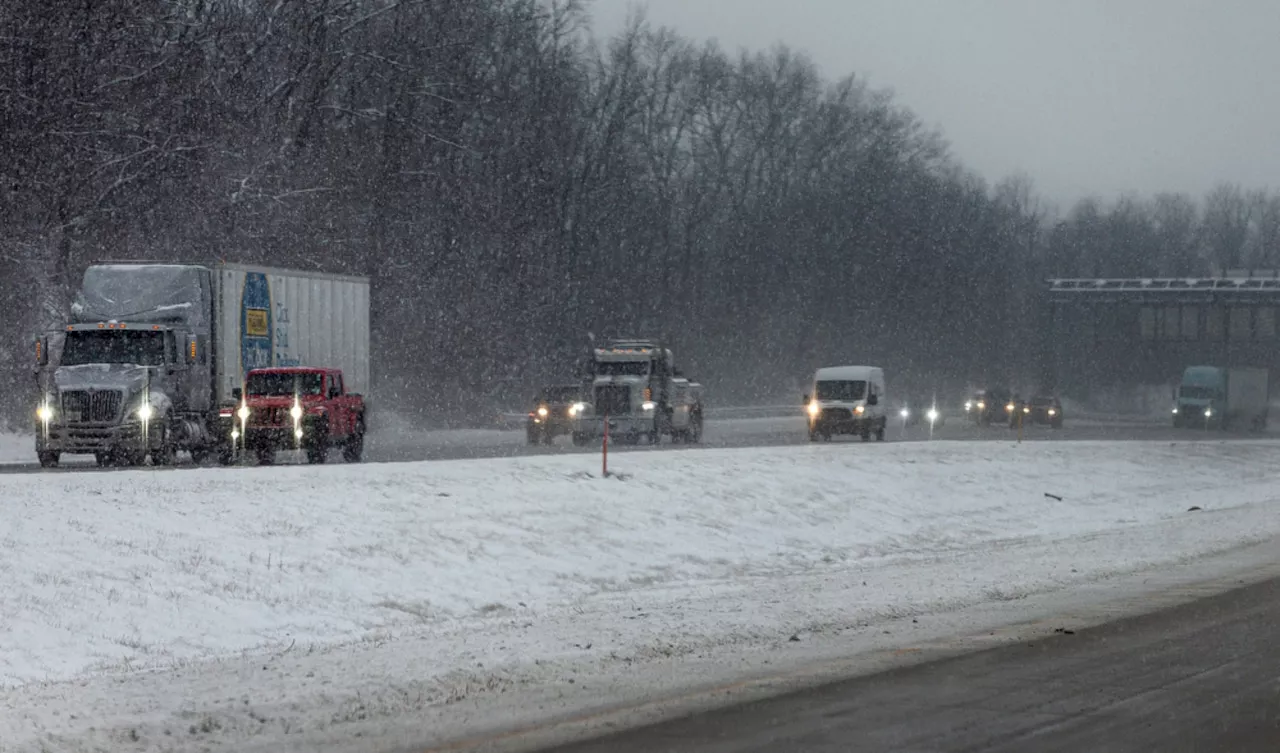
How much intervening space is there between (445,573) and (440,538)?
1.50 metres

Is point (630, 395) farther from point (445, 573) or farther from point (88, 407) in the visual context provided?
point (445, 573)

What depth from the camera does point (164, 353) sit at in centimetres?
3177

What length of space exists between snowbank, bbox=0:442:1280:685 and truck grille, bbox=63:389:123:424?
7.87m

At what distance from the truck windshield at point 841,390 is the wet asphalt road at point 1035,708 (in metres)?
38.2

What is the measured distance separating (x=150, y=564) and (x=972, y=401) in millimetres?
67190

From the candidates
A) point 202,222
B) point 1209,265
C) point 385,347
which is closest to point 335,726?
point 202,222

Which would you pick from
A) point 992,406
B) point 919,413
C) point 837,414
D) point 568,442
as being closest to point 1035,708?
point 568,442

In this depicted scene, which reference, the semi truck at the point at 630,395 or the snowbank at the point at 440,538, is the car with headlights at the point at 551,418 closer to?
the semi truck at the point at 630,395

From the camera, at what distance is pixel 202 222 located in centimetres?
4691

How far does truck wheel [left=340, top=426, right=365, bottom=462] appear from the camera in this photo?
3453cm

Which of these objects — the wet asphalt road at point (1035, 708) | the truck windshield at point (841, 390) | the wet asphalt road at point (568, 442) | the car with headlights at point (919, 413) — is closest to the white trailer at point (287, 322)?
the wet asphalt road at point (568, 442)

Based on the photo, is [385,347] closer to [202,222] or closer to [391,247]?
[391,247]

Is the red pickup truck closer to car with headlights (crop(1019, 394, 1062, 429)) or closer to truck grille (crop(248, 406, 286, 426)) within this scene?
truck grille (crop(248, 406, 286, 426))

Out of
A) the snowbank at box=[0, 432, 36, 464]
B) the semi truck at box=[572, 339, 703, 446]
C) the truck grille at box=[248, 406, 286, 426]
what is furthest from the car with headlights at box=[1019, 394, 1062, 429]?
the truck grille at box=[248, 406, 286, 426]
